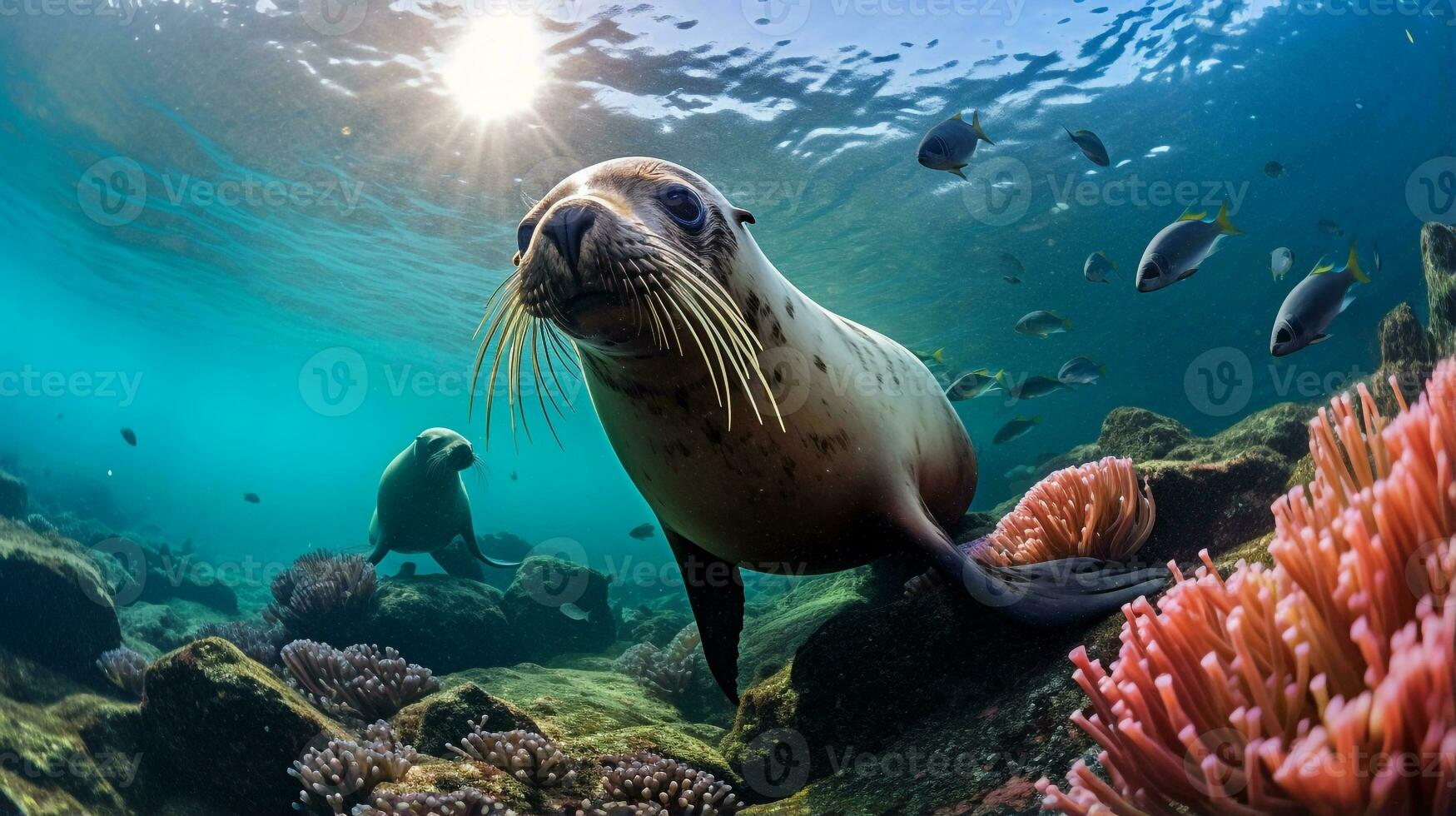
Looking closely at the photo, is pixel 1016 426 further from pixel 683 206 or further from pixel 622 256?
pixel 622 256

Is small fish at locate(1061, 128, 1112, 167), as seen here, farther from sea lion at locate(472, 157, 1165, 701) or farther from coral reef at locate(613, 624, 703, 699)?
coral reef at locate(613, 624, 703, 699)

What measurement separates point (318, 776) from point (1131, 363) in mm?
42775

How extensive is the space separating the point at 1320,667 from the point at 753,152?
16738 mm

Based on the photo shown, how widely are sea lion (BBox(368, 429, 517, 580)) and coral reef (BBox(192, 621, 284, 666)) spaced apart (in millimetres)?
1333

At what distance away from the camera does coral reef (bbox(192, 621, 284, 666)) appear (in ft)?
23.6

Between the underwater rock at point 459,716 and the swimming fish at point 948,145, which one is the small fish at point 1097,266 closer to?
the swimming fish at point 948,145

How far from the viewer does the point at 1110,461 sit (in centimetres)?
311

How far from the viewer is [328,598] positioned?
7457 millimetres

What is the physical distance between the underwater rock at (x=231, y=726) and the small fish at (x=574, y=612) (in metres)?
4.99

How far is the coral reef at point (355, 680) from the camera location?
4.92 meters

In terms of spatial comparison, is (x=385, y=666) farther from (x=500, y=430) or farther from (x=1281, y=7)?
(x=500, y=430)

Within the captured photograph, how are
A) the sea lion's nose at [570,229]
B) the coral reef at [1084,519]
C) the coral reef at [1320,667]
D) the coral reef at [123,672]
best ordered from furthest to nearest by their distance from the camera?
the coral reef at [123,672], the coral reef at [1084,519], the sea lion's nose at [570,229], the coral reef at [1320,667]

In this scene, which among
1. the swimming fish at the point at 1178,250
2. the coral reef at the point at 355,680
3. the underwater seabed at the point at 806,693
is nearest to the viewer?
the underwater seabed at the point at 806,693

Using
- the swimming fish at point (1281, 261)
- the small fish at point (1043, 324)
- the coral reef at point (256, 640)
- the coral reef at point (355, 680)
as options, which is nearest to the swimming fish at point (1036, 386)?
the small fish at point (1043, 324)
